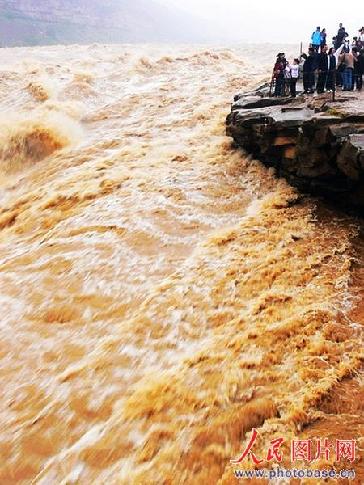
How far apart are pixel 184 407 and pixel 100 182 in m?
6.42

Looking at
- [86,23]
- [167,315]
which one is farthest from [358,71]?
[86,23]

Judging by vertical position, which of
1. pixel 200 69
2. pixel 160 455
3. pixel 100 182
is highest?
pixel 200 69

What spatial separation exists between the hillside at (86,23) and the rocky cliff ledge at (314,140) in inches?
2868

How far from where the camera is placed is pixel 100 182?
9.89m

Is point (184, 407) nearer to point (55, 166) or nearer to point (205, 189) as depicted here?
point (205, 189)

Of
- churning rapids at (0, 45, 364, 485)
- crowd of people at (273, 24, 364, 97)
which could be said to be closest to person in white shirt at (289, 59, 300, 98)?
crowd of people at (273, 24, 364, 97)

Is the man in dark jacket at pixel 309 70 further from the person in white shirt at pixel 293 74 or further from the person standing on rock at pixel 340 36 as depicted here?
the person standing on rock at pixel 340 36

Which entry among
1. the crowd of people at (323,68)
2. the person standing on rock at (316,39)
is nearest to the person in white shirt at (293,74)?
the crowd of people at (323,68)

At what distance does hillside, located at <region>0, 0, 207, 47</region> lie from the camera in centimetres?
8262

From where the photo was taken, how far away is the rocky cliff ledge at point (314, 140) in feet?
23.0

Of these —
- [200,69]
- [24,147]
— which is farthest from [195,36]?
[24,147]

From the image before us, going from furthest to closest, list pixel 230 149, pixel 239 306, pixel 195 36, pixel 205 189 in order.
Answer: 1. pixel 195 36
2. pixel 230 149
3. pixel 205 189
4. pixel 239 306

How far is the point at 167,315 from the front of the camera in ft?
19.1

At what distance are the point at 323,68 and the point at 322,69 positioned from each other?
0.03m
